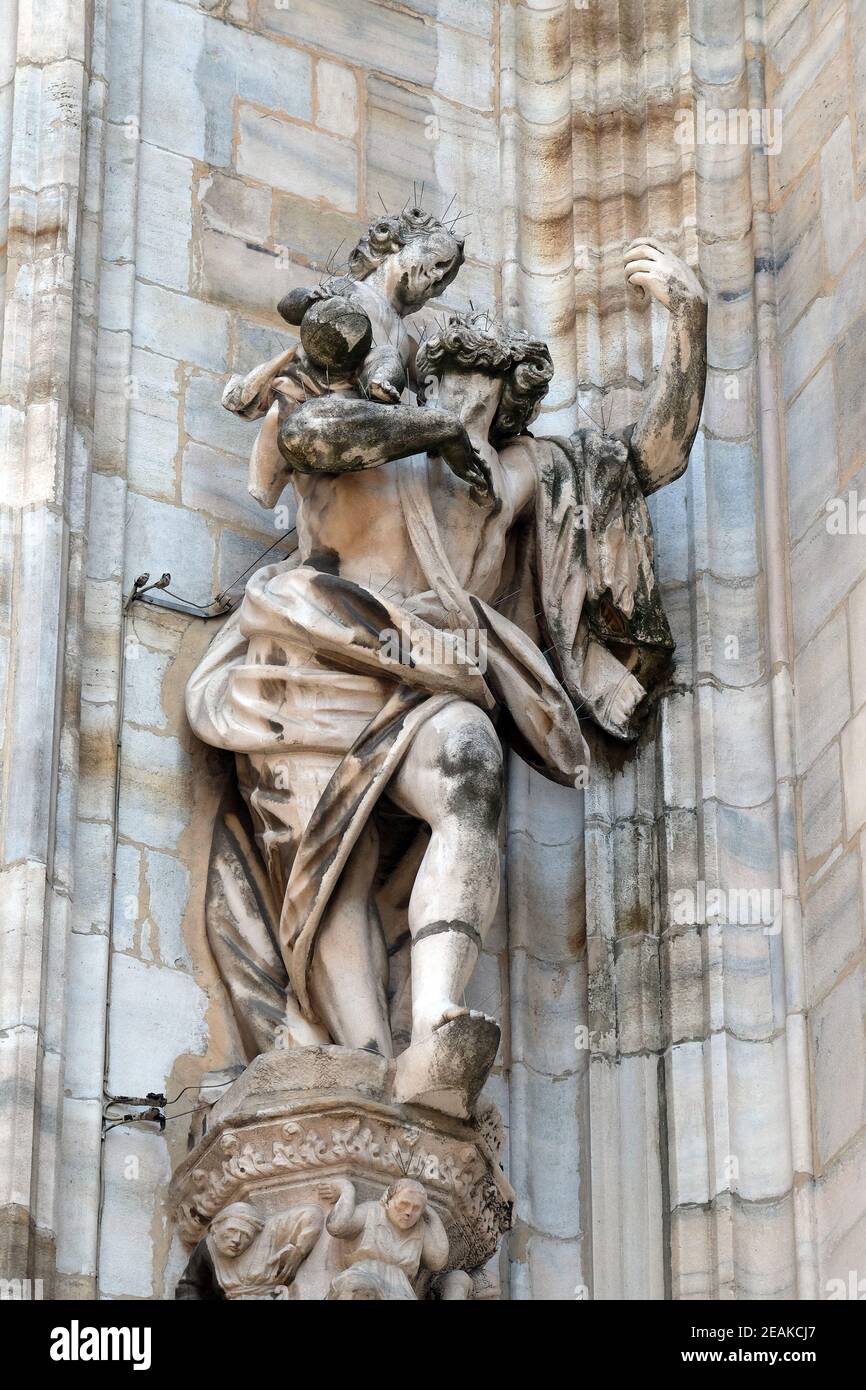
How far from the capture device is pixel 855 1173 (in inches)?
290

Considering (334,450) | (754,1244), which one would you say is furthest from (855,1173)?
(334,450)

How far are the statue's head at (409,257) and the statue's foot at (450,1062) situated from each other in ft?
5.71

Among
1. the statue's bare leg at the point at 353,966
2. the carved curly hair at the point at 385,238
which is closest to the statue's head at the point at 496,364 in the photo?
the carved curly hair at the point at 385,238

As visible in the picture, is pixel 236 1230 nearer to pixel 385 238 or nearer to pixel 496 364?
pixel 496 364

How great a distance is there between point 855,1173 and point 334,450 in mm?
1768

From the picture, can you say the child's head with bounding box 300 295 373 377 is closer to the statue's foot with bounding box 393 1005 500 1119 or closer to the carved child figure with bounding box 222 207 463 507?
the carved child figure with bounding box 222 207 463 507

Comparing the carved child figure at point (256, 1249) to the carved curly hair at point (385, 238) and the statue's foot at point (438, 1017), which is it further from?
the carved curly hair at point (385, 238)

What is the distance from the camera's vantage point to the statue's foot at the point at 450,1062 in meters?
7.03

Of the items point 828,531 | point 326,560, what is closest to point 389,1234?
point 326,560

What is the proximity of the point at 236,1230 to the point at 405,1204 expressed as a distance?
0.33 meters

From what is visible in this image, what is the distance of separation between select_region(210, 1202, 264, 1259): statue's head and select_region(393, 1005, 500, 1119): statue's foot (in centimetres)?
35

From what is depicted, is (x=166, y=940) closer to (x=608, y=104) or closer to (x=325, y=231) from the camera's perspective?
(x=325, y=231)

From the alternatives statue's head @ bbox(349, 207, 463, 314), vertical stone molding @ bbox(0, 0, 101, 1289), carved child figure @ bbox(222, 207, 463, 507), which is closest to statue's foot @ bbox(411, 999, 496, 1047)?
vertical stone molding @ bbox(0, 0, 101, 1289)
